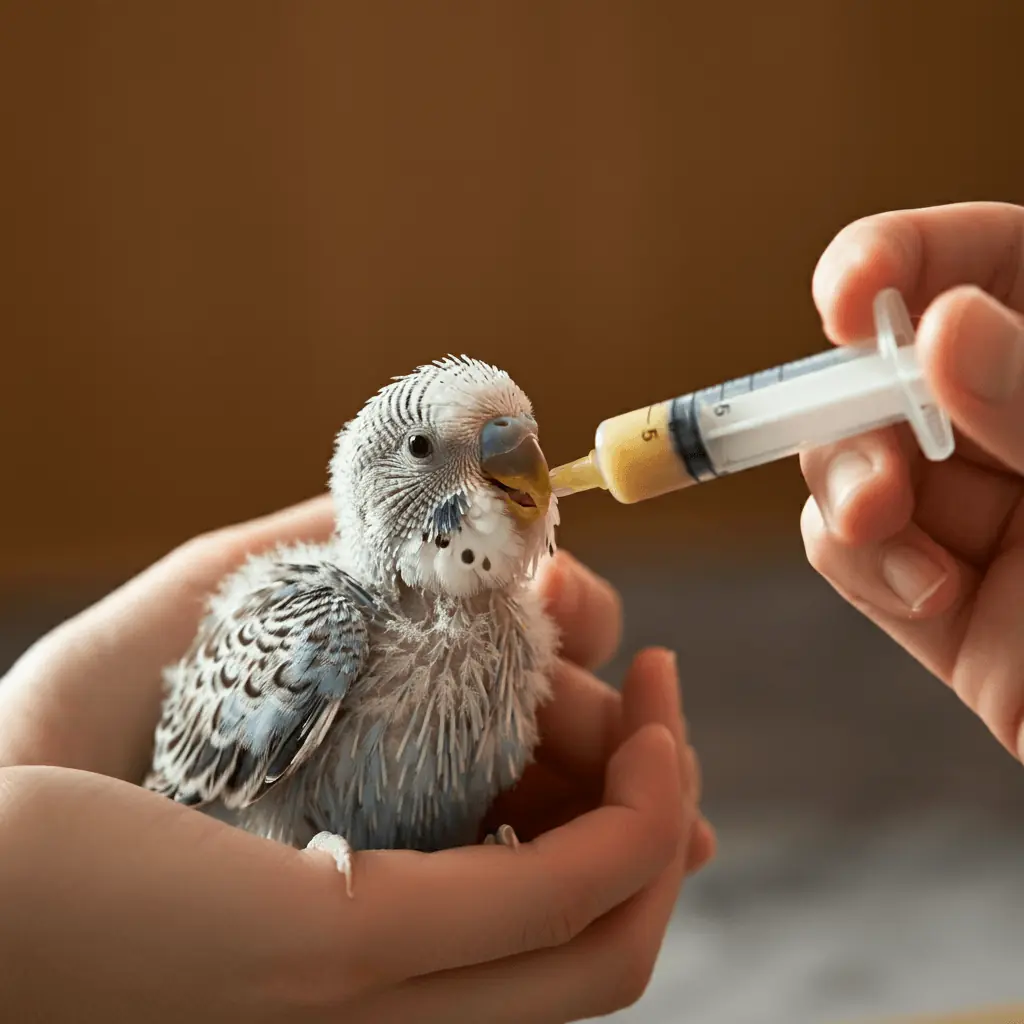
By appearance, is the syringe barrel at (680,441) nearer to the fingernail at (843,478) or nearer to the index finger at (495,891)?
the fingernail at (843,478)

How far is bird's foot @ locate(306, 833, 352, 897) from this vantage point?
0.55 m

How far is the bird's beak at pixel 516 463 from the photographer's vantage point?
0.56 metres

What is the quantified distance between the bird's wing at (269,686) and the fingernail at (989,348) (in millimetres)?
331

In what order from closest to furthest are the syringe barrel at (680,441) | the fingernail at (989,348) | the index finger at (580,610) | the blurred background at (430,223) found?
1. the fingernail at (989,348)
2. the syringe barrel at (680,441)
3. the index finger at (580,610)
4. the blurred background at (430,223)

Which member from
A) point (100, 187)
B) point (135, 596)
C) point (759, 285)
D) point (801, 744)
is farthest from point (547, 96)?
point (135, 596)

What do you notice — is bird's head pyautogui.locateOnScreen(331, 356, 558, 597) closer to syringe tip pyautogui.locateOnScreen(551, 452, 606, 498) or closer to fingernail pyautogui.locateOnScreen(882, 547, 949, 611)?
syringe tip pyautogui.locateOnScreen(551, 452, 606, 498)

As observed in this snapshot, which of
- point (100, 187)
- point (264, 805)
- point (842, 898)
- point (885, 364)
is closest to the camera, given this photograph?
point (885, 364)

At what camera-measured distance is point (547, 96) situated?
6.27 feet

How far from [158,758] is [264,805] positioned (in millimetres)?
104

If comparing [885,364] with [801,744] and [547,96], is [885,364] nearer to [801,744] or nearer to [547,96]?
[801,744]

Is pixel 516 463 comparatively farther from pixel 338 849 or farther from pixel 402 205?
pixel 402 205

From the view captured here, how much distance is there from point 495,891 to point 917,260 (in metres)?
0.41

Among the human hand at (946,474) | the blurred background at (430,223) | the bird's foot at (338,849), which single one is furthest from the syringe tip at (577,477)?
the blurred background at (430,223)

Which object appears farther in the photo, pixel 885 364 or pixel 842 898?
pixel 842 898
